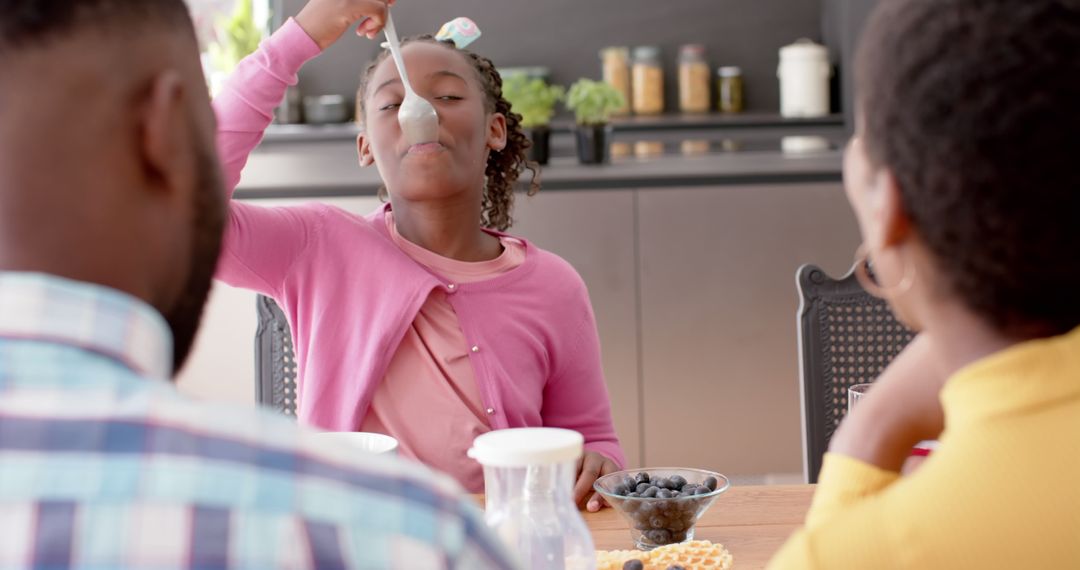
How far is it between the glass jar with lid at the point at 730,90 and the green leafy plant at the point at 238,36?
154 cm

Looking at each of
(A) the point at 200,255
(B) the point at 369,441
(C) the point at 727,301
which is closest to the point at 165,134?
(A) the point at 200,255

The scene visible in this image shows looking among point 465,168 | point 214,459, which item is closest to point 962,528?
point 214,459

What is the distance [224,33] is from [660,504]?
3231mm

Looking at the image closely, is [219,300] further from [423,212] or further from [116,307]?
[116,307]

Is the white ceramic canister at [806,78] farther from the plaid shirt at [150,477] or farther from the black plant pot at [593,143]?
the plaid shirt at [150,477]

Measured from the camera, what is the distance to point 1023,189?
0.54m

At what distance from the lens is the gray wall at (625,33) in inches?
160

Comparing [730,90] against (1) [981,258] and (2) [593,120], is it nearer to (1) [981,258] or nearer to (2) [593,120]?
(2) [593,120]

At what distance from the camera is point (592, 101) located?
269 centimetres

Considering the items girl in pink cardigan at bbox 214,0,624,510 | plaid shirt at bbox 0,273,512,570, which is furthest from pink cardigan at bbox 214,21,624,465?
plaid shirt at bbox 0,273,512,570

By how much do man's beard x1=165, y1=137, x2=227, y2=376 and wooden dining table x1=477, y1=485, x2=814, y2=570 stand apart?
58 cm

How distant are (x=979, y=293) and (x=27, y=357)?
436 millimetres

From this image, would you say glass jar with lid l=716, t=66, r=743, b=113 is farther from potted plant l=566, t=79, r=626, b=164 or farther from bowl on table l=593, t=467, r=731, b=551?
bowl on table l=593, t=467, r=731, b=551

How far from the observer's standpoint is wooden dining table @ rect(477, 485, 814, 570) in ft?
3.33
